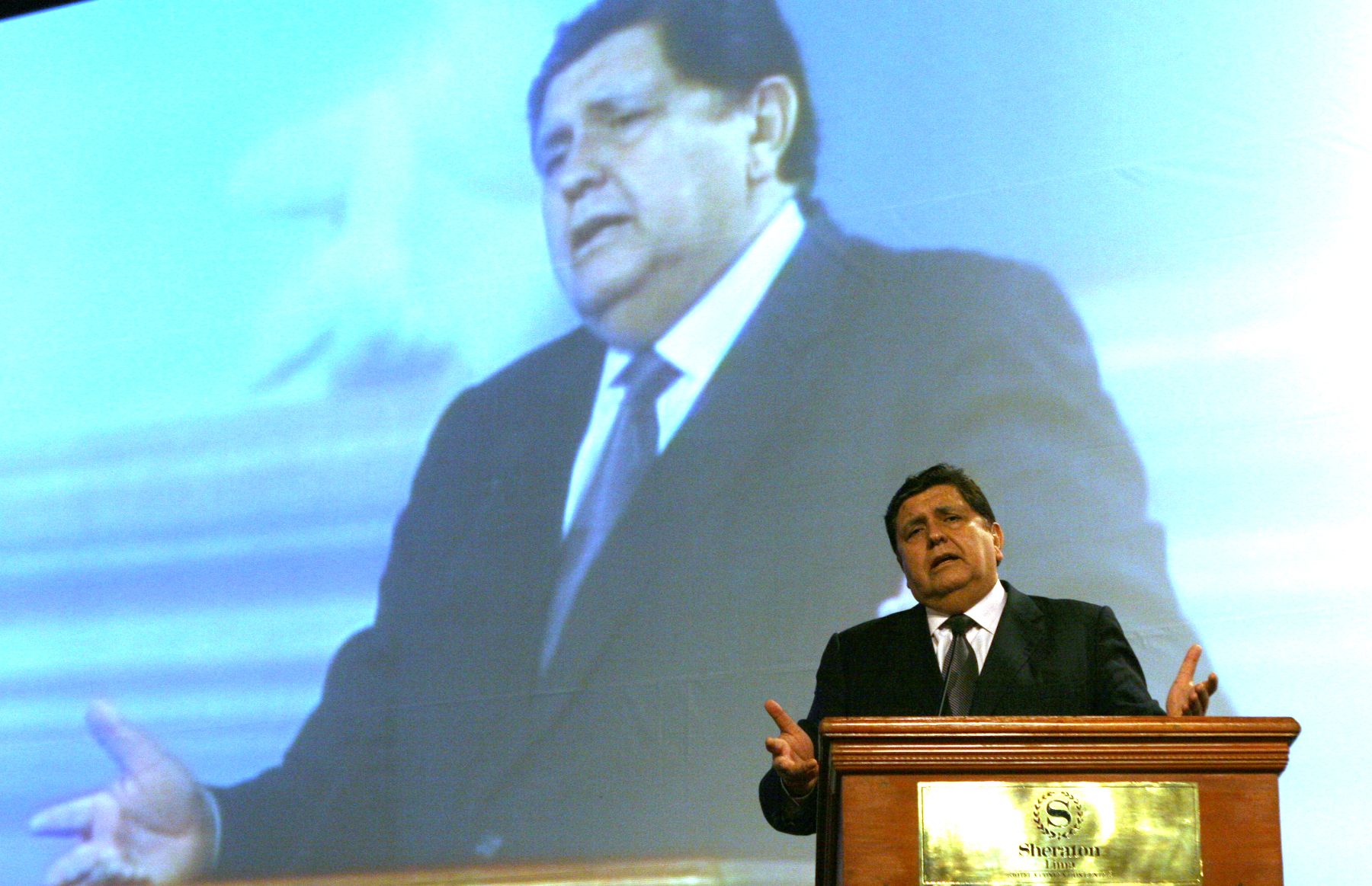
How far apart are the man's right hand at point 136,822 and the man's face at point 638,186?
1.43 m

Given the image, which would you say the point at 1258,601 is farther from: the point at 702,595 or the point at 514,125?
the point at 514,125

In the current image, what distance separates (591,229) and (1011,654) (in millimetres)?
1864

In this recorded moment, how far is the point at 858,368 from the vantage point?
3.48m

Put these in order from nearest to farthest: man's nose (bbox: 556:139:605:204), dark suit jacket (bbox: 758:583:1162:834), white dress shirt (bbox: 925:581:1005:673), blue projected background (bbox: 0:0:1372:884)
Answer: dark suit jacket (bbox: 758:583:1162:834) → white dress shirt (bbox: 925:581:1005:673) → blue projected background (bbox: 0:0:1372:884) → man's nose (bbox: 556:139:605:204)

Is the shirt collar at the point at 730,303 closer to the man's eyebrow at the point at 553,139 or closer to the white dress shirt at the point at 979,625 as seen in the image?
the man's eyebrow at the point at 553,139

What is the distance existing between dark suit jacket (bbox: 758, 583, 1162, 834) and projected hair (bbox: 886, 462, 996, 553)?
5.4 inches

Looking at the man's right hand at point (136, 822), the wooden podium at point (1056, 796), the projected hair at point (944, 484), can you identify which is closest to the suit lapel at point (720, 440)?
the man's right hand at point (136, 822)

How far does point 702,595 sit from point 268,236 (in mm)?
1553

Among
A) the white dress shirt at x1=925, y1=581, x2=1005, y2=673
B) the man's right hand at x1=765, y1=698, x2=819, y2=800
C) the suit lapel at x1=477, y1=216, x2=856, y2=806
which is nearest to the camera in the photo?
the man's right hand at x1=765, y1=698, x2=819, y2=800

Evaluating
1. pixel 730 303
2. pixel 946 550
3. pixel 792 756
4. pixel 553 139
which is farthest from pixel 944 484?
pixel 553 139

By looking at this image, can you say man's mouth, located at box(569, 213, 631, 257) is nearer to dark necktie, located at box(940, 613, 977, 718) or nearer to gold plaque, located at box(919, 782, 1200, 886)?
dark necktie, located at box(940, 613, 977, 718)

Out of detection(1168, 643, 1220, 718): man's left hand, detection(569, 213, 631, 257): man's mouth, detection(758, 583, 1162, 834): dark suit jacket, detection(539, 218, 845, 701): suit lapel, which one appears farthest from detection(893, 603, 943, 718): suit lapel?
detection(569, 213, 631, 257): man's mouth

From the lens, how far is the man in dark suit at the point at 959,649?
226cm

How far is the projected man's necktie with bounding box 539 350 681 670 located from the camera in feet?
11.7
